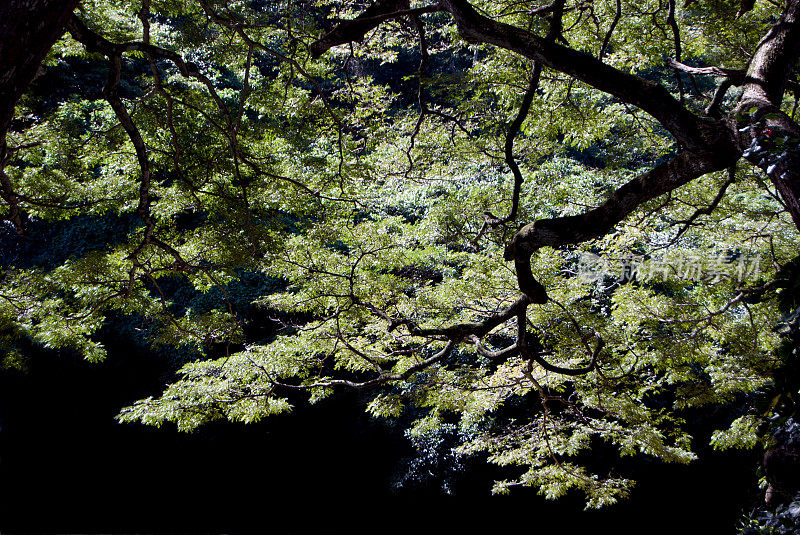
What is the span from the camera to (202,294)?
753 centimetres

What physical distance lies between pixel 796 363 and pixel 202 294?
23.7 ft

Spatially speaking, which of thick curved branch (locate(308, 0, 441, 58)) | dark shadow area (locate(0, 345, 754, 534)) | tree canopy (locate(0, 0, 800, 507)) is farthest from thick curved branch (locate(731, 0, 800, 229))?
dark shadow area (locate(0, 345, 754, 534))

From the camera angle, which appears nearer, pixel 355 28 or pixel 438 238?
pixel 355 28

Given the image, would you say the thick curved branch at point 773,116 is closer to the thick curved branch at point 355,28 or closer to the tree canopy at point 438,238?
the tree canopy at point 438,238

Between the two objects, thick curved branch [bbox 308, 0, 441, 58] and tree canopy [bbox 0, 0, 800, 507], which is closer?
thick curved branch [bbox 308, 0, 441, 58]

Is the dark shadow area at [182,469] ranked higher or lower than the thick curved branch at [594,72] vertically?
lower

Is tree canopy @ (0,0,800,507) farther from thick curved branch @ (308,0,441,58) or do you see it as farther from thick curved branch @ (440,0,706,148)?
thick curved branch @ (440,0,706,148)

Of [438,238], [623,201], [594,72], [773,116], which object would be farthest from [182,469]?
[773,116]

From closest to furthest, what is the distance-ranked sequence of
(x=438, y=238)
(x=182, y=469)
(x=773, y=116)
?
(x=773, y=116), (x=438, y=238), (x=182, y=469)

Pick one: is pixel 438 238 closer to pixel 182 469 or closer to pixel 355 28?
pixel 355 28

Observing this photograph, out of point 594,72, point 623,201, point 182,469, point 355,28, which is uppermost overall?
point 355,28

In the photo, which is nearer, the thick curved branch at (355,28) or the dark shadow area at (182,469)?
the thick curved branch at (355,28)

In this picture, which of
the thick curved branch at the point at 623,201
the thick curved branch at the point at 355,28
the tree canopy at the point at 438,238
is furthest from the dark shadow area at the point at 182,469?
the thick curved branch at the point at 355,28

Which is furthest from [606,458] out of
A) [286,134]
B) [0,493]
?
[0,493]
